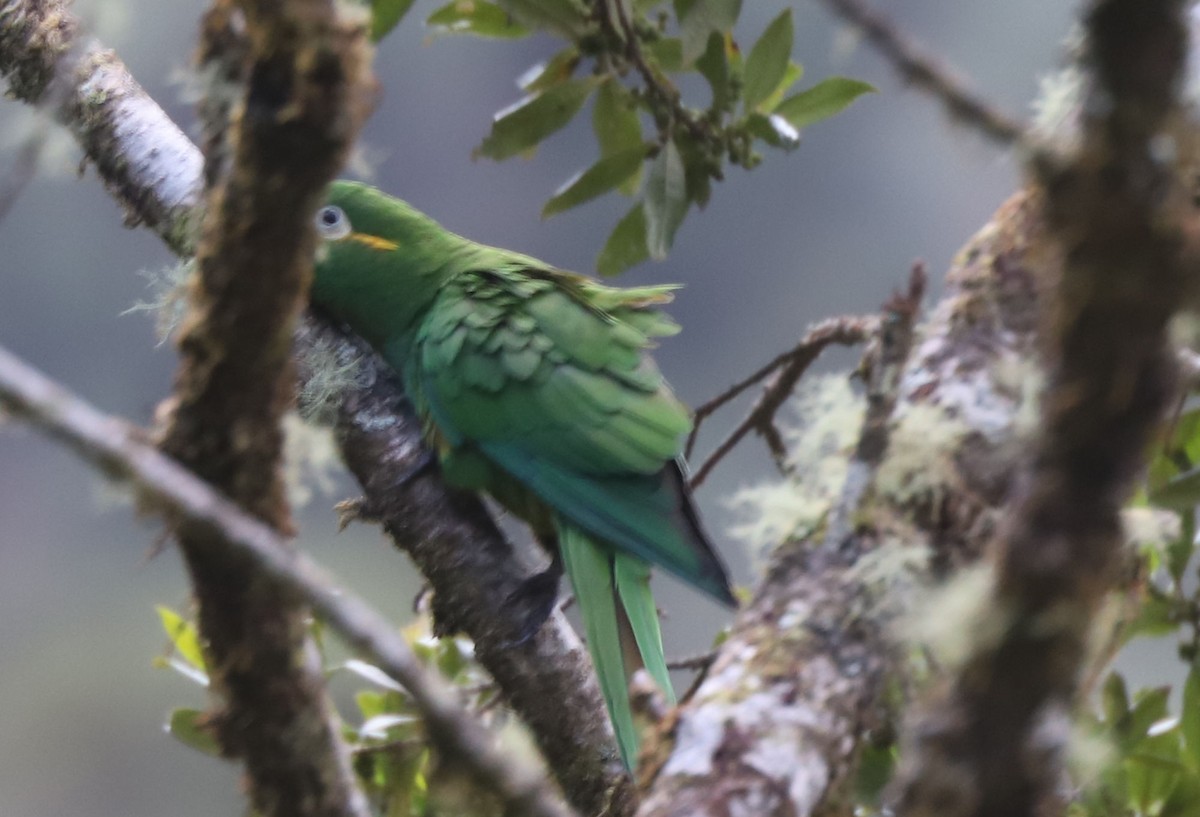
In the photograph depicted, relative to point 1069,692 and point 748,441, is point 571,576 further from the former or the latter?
point 748,441

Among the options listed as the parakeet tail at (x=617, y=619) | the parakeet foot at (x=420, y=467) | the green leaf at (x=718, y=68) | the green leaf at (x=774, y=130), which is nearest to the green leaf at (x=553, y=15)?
the green leaf at (x=718, y=68)

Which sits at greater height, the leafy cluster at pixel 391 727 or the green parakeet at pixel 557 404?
the green parakeet at pixel 557 404

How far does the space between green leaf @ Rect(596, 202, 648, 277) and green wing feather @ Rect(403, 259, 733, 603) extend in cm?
8

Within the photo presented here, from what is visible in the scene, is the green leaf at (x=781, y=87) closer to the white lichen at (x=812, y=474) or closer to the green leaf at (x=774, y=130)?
the green leaf at (x=774, y=130)

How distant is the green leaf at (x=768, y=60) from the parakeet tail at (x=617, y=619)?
840 millimetres

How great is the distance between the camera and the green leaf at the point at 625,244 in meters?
2.16

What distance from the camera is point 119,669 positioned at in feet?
20.3

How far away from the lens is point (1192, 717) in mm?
1744

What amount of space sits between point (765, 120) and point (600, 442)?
0.64 m

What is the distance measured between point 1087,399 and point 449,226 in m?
5.49

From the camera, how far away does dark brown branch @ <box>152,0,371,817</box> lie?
795 mm

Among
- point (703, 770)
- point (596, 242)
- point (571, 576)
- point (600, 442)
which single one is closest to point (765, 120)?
point (600, 442)

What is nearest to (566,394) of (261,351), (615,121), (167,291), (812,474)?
(615,121)

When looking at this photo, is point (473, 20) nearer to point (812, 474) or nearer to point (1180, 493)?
point (812, 474)
